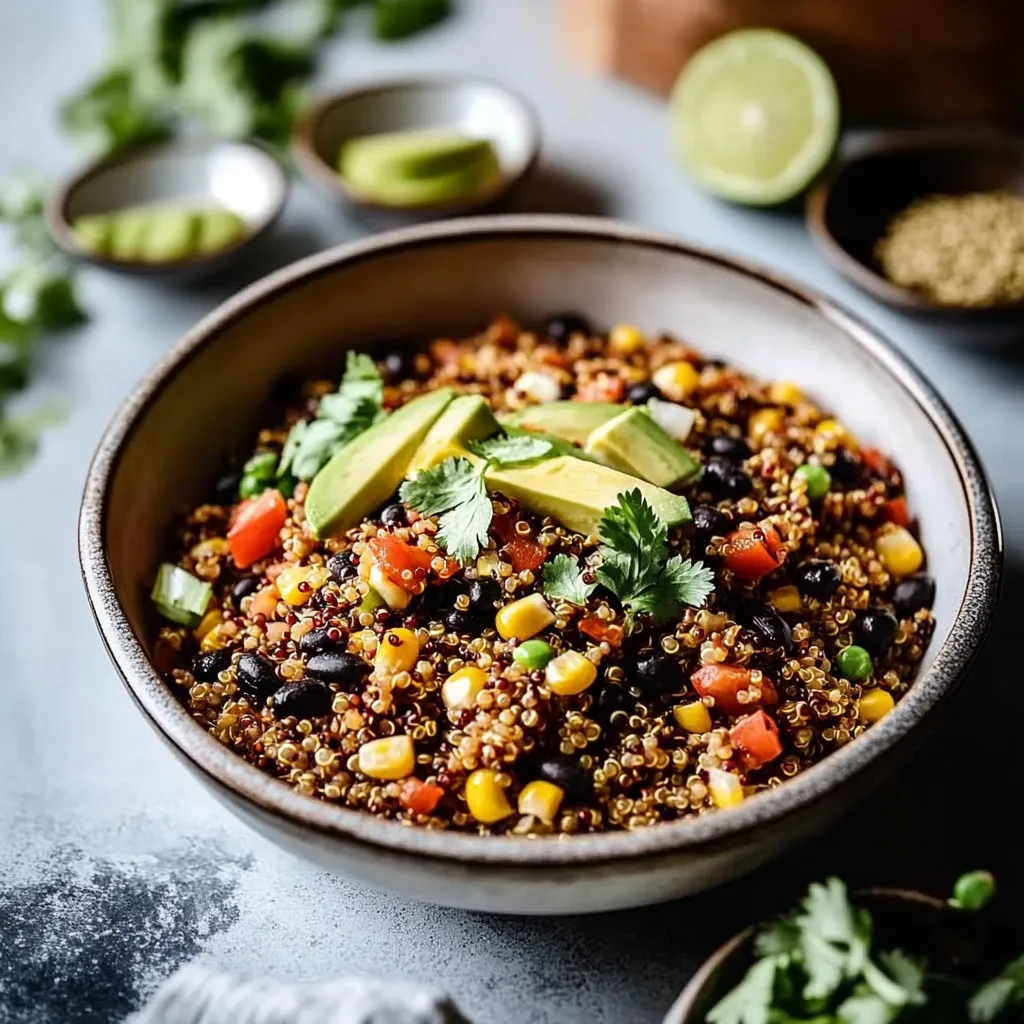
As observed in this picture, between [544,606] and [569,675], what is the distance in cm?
19

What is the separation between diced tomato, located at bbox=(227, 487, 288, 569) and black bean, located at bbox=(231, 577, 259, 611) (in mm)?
76

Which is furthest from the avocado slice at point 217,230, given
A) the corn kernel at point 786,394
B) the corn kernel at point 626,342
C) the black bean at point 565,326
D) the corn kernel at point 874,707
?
the corn kernel at point 874,707

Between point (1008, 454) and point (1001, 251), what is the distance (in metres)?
0.74

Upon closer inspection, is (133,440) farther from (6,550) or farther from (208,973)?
(208,973)

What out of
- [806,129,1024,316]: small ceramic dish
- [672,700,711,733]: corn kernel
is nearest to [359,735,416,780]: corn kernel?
[672,700,711,733]: corn kernel

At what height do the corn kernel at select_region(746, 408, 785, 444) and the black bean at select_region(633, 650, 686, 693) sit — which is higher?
the corn kernel at select_region(746, 408, 785, 444)

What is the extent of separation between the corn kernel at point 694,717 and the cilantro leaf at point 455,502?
564 millimetres

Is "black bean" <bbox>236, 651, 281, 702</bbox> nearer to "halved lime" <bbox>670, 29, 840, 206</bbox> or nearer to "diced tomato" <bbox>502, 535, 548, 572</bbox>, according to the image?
"diced tomato" <bbox>502, 535, 548, 572</bbox>

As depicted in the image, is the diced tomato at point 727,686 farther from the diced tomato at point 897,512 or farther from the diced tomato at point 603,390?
the diced tomato at point 603,390

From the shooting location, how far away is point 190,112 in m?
4.95

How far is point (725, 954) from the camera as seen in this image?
91.7 inches

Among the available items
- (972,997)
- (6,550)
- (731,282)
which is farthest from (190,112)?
(972,997)

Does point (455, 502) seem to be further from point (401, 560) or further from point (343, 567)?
point (343, 567)

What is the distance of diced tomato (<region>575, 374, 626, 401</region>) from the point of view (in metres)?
3.23
